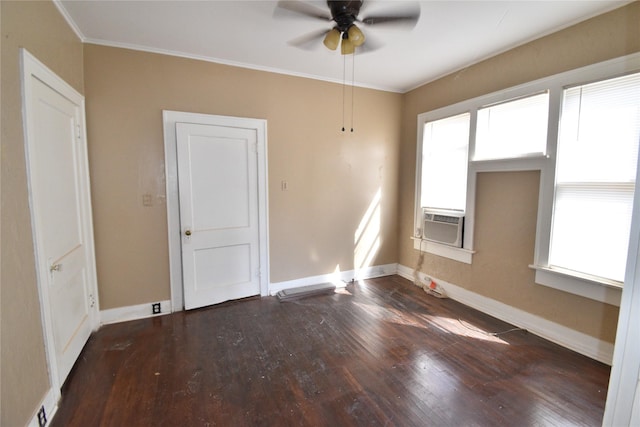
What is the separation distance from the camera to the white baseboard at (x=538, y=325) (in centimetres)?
226

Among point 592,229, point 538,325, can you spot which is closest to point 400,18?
point 592,229

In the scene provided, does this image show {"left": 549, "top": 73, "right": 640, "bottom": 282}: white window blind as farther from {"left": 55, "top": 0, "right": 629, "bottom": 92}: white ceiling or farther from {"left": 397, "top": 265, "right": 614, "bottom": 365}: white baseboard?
{"left": 55, "top": 0, "right": 629, "bottom": 92}: white ceiling

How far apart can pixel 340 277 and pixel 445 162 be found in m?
2.09

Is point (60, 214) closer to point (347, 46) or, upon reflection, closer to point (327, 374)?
point (327, 374)

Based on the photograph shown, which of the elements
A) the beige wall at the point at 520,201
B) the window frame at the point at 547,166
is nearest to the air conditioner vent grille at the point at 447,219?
the window frame at the point at 547,166

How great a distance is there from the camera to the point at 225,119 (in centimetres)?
312

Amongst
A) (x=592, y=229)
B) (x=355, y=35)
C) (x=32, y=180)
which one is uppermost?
(x=355, y=35)

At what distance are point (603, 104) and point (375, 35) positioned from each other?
1909 mm

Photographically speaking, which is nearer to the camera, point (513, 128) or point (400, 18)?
point (400, 18)

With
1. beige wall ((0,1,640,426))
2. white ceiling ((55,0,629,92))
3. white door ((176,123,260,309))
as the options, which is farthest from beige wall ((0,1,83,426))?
white door ((176,123,260,309))

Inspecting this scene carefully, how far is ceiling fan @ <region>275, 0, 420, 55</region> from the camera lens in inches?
73.0

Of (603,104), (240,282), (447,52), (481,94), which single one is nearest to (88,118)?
(240,282)

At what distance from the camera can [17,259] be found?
149 centimetres

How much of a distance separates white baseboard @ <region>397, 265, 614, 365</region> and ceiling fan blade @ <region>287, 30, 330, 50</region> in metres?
3.10
